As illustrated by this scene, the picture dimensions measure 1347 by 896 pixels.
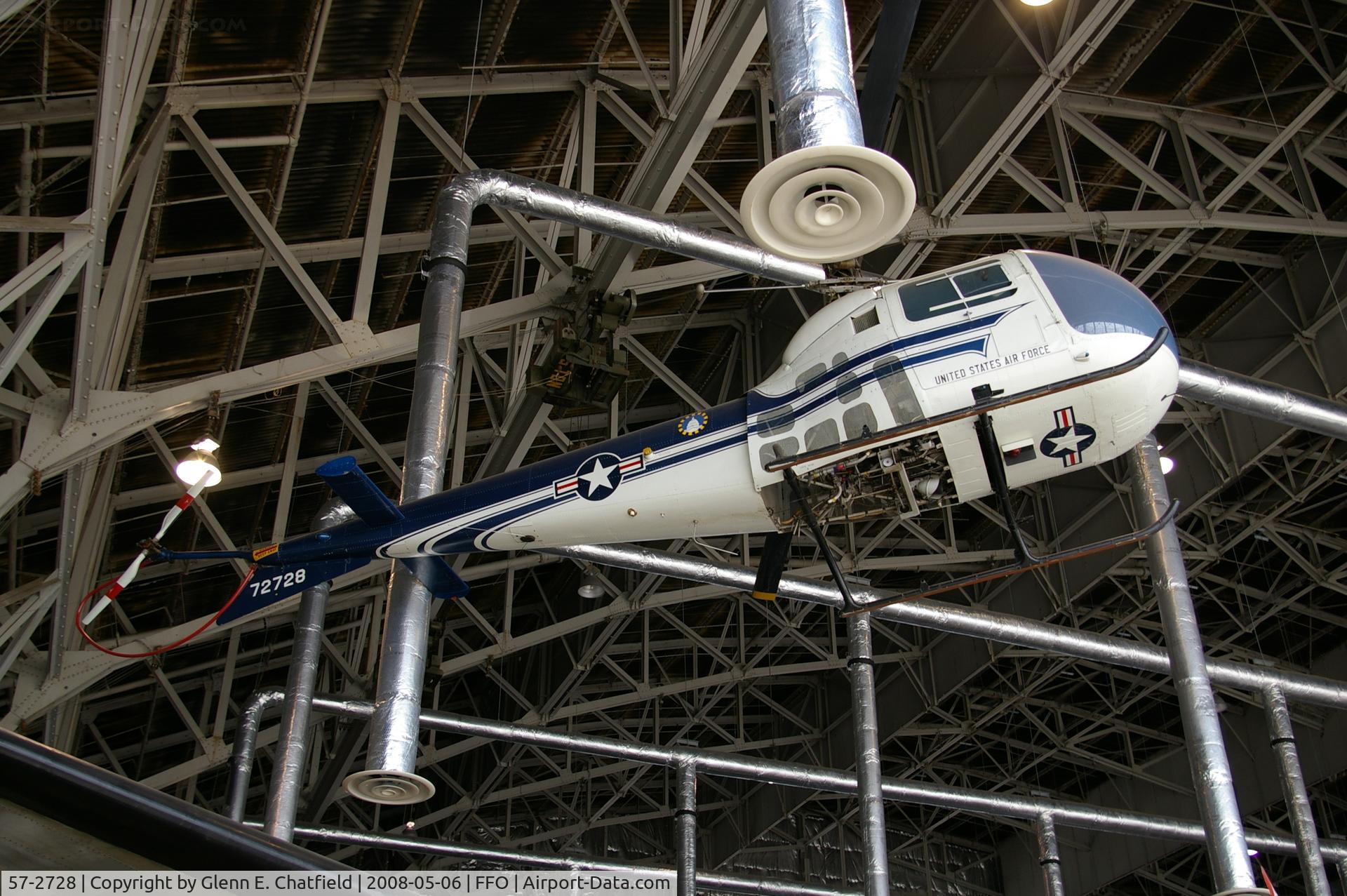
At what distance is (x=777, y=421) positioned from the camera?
37.0ft

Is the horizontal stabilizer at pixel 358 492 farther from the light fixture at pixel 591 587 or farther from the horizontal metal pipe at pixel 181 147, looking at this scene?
the light fixture at pixel 591 587

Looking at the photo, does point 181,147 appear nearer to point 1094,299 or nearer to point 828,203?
point 828,203

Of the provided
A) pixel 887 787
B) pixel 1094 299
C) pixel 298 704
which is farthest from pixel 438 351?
pixel 887 787

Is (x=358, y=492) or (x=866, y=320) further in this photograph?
(x=866, y=320)

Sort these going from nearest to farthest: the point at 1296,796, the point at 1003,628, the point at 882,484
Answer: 1. the point at 882,484
2. the point at 1296,796
3. the point at 1003,628

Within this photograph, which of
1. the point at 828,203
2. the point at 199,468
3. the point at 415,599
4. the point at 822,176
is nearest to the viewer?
the point at 822,176

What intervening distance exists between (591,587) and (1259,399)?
1397cm

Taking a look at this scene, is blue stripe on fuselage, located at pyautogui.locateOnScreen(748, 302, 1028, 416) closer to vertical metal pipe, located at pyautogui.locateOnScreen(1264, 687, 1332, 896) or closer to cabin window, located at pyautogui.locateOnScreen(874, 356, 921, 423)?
cabin window, located at pyautogui.locateOnScreen(874, 356, 921, 423)

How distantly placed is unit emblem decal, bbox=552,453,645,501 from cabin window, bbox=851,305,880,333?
2618mm

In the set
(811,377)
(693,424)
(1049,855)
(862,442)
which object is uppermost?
(811,377)

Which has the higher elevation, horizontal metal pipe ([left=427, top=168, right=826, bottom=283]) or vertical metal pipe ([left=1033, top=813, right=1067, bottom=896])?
horizontal metal pipe ([left=427, top=168, right=826, bottom=283])

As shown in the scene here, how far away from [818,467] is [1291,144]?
558 inches

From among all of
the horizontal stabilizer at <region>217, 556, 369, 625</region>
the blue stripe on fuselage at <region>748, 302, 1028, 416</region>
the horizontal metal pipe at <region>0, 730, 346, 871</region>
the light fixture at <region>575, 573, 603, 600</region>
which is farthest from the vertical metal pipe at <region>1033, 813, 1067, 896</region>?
the horizontal metal pipe at <region>0, 730, 346, 871</region>

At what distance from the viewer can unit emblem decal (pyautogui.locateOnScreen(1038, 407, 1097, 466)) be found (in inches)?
410
